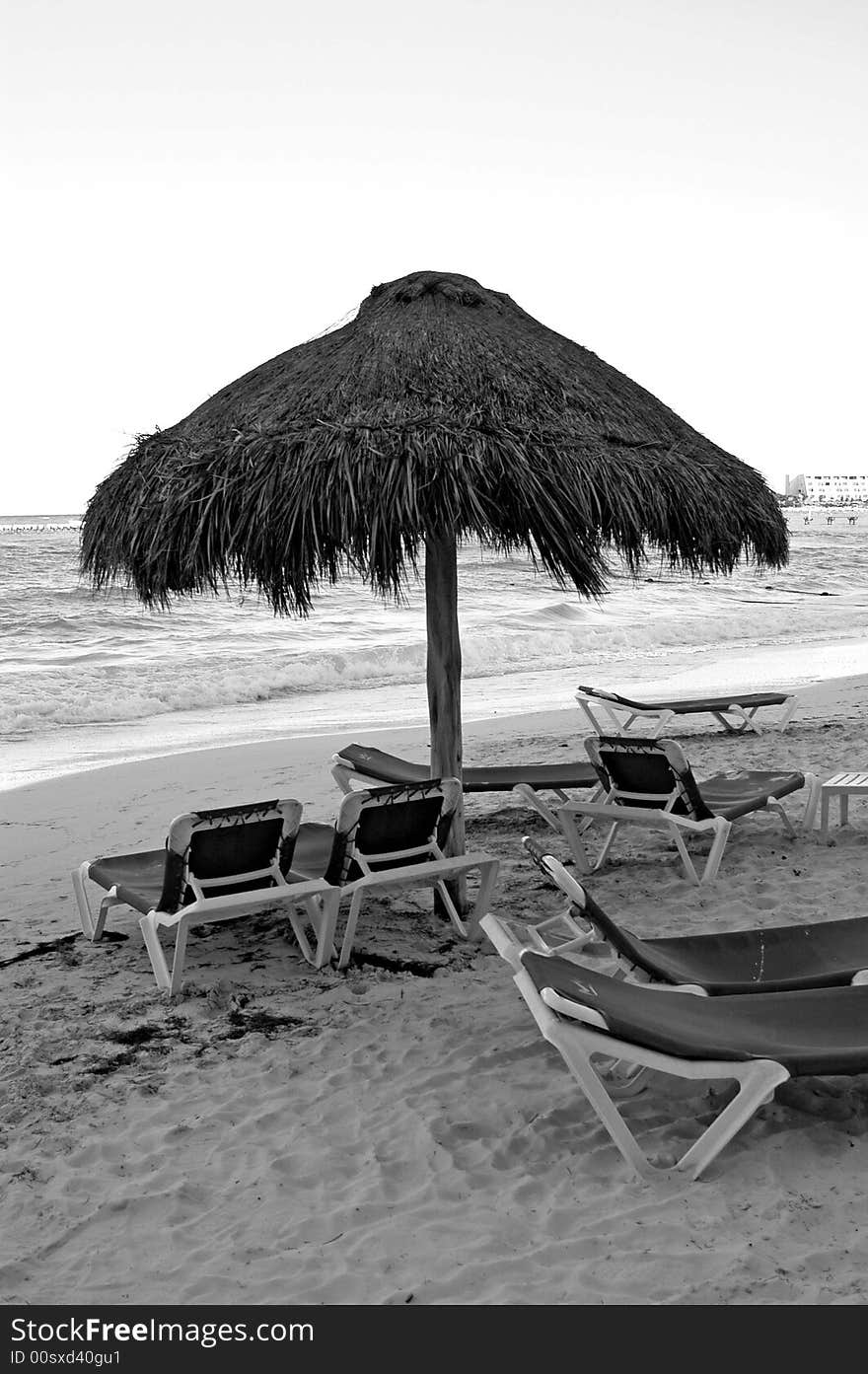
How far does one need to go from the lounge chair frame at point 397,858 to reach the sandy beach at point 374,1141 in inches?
11.0

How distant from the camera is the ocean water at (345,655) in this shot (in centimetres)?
1379

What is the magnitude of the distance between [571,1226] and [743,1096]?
0.55m

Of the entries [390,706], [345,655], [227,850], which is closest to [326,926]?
[227,850]

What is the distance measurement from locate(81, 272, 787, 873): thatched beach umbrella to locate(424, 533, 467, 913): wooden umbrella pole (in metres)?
0.01

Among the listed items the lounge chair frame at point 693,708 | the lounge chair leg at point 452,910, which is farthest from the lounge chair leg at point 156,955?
the lounge chair frame at point 693,708

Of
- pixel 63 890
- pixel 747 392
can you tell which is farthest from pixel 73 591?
pixel 63 890

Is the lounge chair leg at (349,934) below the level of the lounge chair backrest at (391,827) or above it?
below

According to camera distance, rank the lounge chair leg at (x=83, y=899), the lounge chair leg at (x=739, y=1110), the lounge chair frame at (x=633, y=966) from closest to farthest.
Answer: the lounge chair leg at (x=739, y=1110) → the lounge chair frame at (x=633, y=966) → the lounge chair leg at (x=83, y=899)

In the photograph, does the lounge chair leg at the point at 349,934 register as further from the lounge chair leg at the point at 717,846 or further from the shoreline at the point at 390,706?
the shoreline at the point at 390,706

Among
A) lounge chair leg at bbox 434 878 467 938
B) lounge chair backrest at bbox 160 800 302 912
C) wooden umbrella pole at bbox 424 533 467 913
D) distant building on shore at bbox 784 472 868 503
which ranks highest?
distant building on shore at bbox 784 472 868 503

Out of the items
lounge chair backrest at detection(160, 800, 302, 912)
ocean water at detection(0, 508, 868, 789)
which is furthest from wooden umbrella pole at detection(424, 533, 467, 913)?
ocean water at detection(0, 508, 868, 789)

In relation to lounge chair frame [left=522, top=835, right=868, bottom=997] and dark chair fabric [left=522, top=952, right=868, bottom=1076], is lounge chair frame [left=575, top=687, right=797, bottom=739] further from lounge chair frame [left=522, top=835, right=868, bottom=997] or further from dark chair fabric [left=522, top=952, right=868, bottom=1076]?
dark chair fabric [left=522, top=952, right=868, bottom=1076]

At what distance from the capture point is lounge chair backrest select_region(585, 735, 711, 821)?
215 inches
